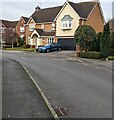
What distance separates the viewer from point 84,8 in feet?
180

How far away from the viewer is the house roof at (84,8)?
52.6m

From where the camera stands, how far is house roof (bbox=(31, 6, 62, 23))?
6043 cm

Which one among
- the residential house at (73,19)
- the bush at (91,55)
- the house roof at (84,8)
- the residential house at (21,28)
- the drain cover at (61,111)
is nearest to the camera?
the drain cover at (61,111)

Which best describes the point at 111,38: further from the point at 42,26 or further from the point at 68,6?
the point at 42,26

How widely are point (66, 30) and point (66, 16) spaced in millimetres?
2672

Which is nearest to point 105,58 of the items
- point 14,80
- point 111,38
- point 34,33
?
point 111,38

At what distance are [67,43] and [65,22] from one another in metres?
4.19

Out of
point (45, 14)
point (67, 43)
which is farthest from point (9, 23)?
point (67, 43)

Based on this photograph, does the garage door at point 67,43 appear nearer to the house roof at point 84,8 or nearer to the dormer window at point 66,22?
the dormer window at point 66,22

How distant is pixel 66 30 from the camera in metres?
54.3

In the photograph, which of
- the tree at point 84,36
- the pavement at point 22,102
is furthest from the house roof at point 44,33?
the pavement at point 22,102

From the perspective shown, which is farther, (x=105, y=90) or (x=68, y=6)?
(x=68, y=6)

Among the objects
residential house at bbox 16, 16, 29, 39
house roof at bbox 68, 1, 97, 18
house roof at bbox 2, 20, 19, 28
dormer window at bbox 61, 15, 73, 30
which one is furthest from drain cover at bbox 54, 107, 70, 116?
house roof at bbox 2, 20, 19, 28

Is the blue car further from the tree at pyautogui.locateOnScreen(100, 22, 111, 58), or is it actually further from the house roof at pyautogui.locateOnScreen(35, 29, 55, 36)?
the tree at pyautogui.locateOnScreen(100, 22, 111, 58)
